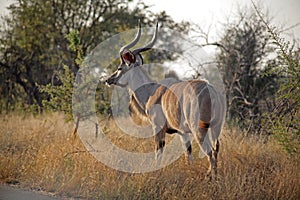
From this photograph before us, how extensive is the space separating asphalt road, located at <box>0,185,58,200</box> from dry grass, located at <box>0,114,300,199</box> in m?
0.24

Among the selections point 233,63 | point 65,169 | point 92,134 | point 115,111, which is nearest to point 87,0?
point 115,111

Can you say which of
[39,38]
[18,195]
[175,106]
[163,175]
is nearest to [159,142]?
[175,106]

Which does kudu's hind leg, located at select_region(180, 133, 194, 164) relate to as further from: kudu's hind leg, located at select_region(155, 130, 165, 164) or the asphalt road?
the asphalt road

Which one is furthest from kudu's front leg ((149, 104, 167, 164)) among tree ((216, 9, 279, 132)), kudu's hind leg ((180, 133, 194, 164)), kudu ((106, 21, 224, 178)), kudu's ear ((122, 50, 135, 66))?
tree ((216, 9, 279, 132))

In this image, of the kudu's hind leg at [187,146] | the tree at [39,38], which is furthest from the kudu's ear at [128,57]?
the tree at [39,38]

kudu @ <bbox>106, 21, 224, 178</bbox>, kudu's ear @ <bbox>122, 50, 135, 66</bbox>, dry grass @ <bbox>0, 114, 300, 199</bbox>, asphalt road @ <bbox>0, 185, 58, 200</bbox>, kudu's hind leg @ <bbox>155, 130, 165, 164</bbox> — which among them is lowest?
asphalt road @ <bbox>0, 185, 58, 200</bbox>

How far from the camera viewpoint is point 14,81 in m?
16.5

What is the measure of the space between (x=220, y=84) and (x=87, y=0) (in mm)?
7915

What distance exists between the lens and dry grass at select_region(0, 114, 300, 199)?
18.6ft

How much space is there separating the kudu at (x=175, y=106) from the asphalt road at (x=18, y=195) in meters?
2.22

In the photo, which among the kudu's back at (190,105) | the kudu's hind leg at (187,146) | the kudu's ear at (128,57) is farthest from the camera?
the kudu's ear at (128,57)

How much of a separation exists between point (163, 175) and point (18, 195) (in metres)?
2.06

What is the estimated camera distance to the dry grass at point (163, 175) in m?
5.66

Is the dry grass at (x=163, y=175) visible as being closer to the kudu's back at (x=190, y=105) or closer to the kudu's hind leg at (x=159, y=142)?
the kudu's hind leg at (x=159, y=142)
